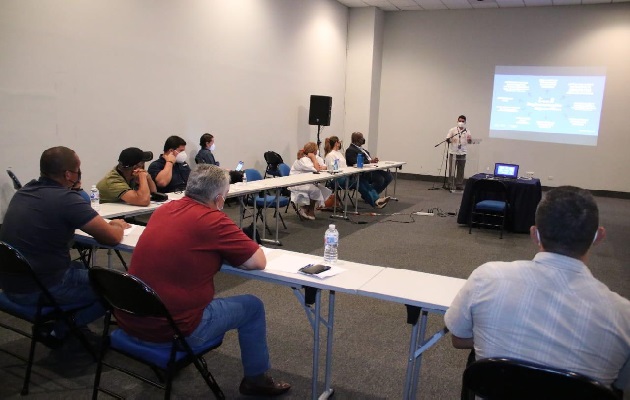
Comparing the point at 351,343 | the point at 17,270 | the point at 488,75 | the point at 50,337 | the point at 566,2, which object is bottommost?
the point at 351,343

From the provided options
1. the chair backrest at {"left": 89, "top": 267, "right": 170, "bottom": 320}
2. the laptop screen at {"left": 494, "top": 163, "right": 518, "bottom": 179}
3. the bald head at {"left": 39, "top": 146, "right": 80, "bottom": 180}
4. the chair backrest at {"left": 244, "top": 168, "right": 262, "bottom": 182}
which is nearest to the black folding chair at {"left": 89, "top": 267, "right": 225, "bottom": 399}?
the chair backrest at {"left": 89, "top": 267, "right": 170, "bottom": 320}

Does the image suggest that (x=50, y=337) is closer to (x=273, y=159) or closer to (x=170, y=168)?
(x=170, y=168)

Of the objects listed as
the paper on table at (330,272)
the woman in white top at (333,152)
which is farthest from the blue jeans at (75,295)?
the woman in white top at (333,152)

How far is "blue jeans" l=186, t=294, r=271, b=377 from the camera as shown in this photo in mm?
2070

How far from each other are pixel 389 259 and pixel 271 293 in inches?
61.8

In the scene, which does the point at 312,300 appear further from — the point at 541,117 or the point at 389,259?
the point at 541,117

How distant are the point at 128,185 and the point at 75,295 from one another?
1.58 meters

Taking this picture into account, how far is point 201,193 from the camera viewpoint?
85.2 inches

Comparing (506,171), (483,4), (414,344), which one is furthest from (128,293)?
(483,4)

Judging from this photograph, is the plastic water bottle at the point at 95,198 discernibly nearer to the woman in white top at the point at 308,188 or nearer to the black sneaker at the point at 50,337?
the black sneaker at the point at 50,337

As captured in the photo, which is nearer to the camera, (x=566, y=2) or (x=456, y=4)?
(x=566, y=2)

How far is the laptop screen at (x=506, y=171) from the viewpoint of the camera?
6469 mm

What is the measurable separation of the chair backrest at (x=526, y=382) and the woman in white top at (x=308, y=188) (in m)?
5.17

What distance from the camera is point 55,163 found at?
94.2 inches
